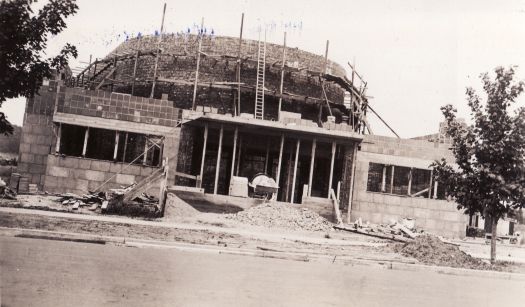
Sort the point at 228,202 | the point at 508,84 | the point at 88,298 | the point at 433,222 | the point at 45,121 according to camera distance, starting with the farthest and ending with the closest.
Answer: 1. the point at 433,222
2. the point at 45,121
3. the point at 228,202
4. the point at 508,84
5. the point at 88,298

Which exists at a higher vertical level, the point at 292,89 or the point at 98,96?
the point at 292,89

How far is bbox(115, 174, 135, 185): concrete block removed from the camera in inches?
842

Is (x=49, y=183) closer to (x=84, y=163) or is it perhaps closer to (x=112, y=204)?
(x=84, y=163)

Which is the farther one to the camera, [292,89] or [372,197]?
[292,89]

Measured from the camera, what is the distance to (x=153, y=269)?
309 inches

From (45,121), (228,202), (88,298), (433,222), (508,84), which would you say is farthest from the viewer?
(433,222)

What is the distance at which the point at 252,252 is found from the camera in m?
11.1

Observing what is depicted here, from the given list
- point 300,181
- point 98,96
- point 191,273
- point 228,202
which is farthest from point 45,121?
point 191,273

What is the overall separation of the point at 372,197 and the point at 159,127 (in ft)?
33.8

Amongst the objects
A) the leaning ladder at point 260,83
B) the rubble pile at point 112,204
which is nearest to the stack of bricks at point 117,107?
the rubble pile at point 112,204

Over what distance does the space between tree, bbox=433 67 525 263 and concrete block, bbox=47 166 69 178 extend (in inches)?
582

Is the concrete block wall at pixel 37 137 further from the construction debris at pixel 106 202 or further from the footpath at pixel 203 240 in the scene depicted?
the footpath at pixel 203 240

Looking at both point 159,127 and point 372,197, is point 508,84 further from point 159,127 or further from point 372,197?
point 159,127

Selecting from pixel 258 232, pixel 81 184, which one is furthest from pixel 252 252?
pixel 81 184
